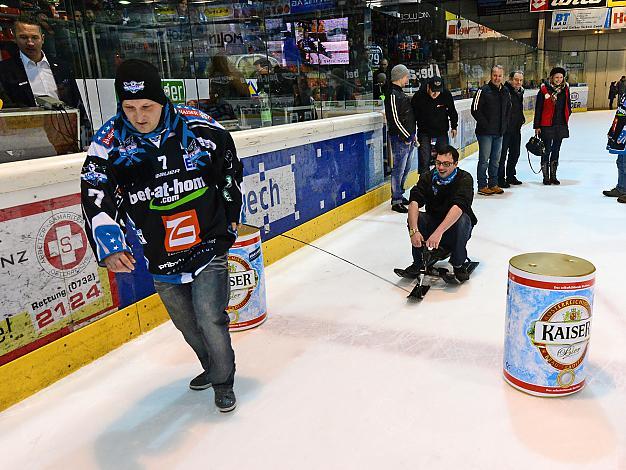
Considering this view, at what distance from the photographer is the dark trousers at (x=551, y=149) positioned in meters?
6.91

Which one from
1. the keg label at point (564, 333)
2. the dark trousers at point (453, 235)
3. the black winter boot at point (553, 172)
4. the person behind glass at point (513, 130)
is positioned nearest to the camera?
the keg label at point (564, 333)

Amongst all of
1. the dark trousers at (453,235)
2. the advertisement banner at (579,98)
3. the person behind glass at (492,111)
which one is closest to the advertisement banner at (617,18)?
the advertisement banner at (579,98)

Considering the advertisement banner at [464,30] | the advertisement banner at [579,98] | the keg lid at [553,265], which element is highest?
the advertisement banner at [464,30]

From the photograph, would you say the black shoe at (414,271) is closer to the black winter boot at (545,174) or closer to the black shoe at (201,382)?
the black shoe at (201,382)

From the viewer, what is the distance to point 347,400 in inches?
91.4

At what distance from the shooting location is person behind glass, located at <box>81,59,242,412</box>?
1868 millimetres

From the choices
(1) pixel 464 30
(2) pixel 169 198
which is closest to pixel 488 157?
(2) pixel 169 198

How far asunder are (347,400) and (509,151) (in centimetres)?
565

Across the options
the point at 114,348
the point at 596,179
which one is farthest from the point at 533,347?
the point at 596,179

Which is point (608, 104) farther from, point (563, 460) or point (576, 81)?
point (563, 460)

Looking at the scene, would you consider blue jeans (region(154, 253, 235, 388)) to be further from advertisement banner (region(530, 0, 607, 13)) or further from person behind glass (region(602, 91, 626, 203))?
advertisement banner (region(530, 0, 607, 13))

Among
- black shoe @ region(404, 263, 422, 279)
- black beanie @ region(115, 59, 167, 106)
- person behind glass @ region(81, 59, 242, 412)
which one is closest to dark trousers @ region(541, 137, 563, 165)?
black shoe @ region(404, 263, 422, 279)

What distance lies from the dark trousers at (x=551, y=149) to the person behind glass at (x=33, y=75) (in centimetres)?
578

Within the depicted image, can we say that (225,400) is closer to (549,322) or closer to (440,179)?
(549,322)
